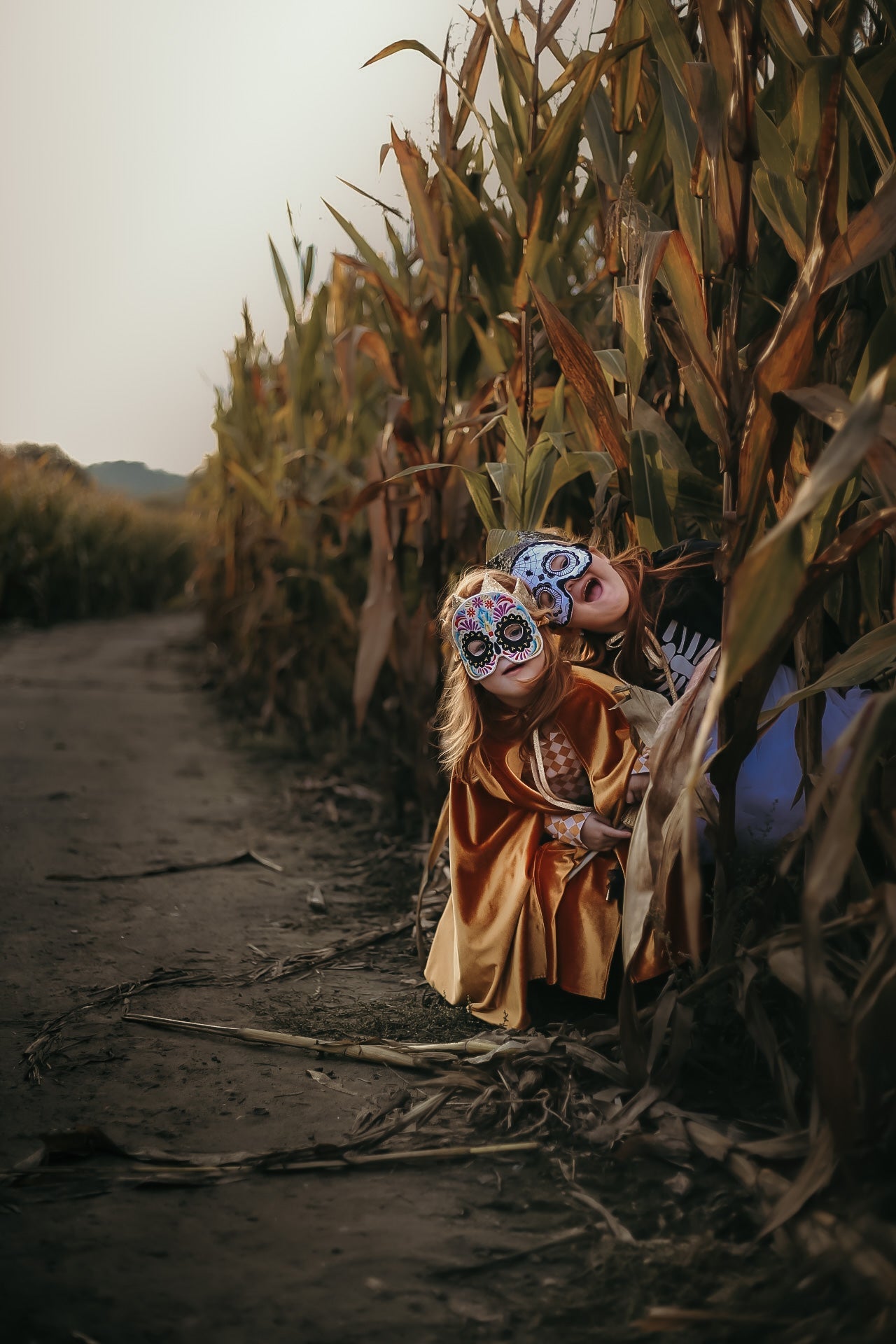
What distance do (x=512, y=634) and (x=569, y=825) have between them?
270 mm

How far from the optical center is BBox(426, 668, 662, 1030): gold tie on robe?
4.60ft

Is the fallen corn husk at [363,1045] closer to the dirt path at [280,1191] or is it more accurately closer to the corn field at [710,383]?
the dirt path at [280,1191]

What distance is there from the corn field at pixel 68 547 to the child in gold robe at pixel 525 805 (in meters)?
5.37

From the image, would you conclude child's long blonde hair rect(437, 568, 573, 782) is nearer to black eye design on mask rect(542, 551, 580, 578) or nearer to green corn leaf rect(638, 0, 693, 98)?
black eye design on mask rect(542, 551, 580, 578)

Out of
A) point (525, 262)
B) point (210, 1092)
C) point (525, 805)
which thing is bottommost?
point (210, 1092)

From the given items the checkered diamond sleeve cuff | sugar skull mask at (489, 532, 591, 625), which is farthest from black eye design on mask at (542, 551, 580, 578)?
the checkered diamond sleeve cuff

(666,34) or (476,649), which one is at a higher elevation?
(666,34)

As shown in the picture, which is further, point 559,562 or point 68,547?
point 68,547

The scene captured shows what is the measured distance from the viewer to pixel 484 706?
1.49m

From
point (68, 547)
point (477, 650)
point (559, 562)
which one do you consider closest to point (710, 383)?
point (559, 562)

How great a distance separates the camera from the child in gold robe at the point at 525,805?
1.39 m

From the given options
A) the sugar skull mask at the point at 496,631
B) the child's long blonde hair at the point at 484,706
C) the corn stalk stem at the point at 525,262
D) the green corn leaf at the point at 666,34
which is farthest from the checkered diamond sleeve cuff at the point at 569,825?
the green corn leaf at the point at 666,34

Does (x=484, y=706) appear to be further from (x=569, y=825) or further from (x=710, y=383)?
→ (x=710, y=383)

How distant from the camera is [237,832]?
8.52 feet
